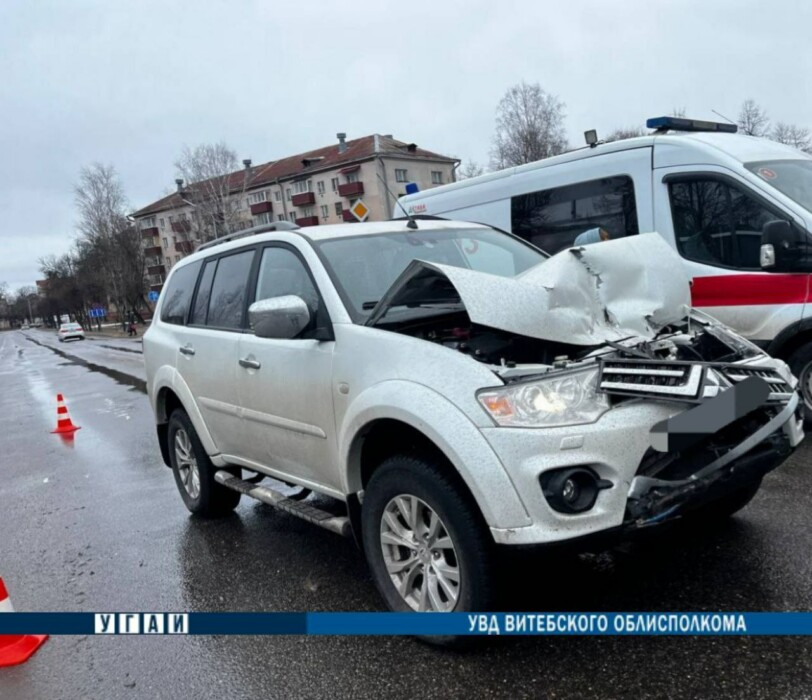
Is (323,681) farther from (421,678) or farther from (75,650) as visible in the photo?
(75,650)

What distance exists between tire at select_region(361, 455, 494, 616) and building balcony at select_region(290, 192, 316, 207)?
6854cm

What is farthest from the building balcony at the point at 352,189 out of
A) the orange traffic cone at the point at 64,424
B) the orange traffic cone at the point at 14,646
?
the orange traffic cone at the point at 14,646

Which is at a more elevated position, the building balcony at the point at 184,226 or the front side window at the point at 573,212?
the building balcony at the point at 184,226

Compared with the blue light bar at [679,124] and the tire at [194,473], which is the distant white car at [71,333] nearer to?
the tire at [194,473]

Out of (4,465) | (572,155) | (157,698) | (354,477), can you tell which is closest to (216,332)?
(354,477)

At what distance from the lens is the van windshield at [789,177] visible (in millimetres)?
5586

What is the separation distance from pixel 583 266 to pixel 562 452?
3.80 ft

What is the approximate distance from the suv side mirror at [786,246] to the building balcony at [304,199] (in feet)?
218

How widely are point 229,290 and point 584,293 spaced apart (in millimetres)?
2443

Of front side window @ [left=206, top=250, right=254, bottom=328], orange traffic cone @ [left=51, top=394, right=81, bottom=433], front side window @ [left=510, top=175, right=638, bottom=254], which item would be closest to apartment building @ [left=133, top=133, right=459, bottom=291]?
orange traffic cone @ [left=51, top=394, right=81, bottom=433]

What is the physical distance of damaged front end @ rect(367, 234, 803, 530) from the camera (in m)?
2.58

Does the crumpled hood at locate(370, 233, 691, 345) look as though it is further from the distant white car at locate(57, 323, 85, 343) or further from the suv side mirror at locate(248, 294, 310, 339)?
the distant white car at locate(57, 323, 85, 343)

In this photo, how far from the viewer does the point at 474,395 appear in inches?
105

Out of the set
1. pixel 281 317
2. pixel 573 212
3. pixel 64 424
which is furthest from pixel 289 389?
pixel 64 424
